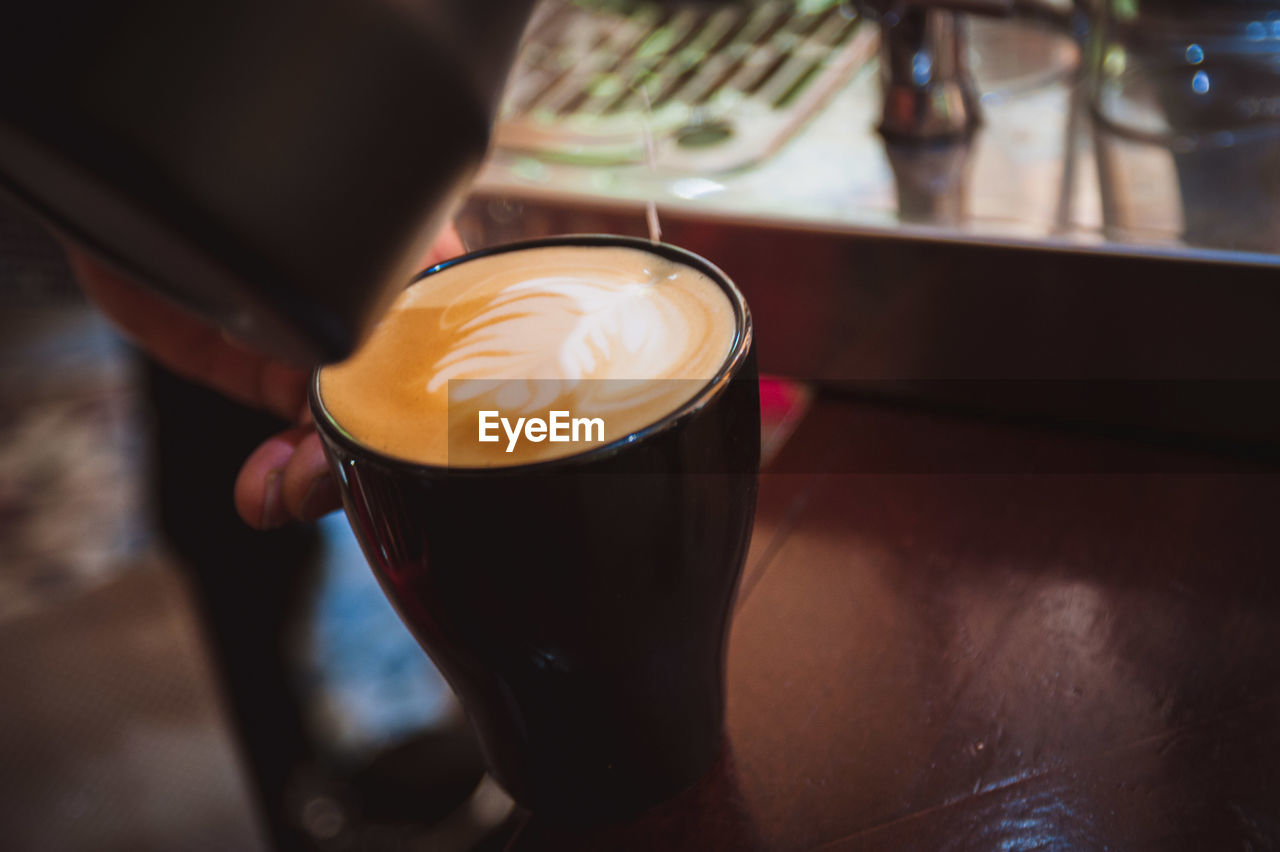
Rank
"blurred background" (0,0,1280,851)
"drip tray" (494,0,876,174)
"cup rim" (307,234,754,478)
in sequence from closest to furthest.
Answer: "cup rim" (307,234,754,478) → "blurred background" (0,0,1280,851) → "drip tray" (494,0,876,174)

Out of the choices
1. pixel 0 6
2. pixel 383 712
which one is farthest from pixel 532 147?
pixel 383 712

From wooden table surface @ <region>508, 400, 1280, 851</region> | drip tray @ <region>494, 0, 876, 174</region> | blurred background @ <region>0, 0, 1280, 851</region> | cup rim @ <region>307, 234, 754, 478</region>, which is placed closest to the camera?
cup rim @ <region>307, 234, 754, 478</region>

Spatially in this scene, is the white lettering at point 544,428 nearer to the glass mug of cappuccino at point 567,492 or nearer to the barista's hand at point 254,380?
the glass mug of cappuccino at point 567,492

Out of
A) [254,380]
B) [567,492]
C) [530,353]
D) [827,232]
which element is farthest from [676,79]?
[567,492]

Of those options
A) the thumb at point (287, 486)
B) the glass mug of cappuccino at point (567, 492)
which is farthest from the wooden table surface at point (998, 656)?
the thumb at point (287, 486)

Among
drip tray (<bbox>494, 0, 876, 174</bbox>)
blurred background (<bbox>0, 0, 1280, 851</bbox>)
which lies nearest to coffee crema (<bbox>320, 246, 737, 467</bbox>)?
blurred background (<bbox>0, 0, 1280, 851</bbox>)

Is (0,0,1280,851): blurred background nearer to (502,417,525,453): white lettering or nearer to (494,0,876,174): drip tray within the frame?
(494,0,876,174): drip tray

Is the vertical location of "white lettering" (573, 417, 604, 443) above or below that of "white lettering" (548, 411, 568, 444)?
above

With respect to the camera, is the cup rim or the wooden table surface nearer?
the cup rim
